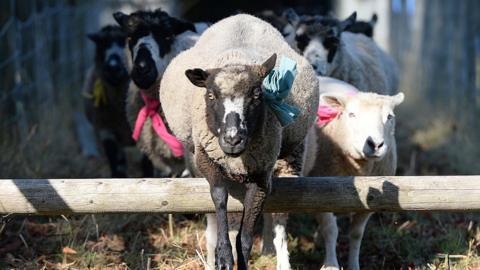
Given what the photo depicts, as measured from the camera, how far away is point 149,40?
21.6ft

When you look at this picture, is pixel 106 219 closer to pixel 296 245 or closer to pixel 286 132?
pixel 296 245

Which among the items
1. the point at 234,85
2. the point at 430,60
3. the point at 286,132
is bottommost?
the point at 430,60

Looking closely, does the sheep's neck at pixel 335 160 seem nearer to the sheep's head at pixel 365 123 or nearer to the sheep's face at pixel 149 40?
the sheep's head at pixel 365 123

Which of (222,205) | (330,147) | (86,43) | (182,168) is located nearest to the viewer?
(222,205)

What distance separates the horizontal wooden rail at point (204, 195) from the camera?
4590 millimetres

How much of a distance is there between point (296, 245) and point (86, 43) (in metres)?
8.89

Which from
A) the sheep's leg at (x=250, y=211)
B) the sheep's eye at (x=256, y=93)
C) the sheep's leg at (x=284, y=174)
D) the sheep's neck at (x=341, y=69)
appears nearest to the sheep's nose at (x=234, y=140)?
the sheep's eye at (x=256, y=93)

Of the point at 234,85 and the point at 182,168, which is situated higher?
the point at 234,85

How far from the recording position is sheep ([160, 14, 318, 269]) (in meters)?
3.99

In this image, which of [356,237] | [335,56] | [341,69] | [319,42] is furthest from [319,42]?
[356,237]

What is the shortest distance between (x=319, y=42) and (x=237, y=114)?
3.58 m

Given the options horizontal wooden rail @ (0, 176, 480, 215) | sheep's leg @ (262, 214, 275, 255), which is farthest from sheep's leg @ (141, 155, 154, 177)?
horizontal wooden rail @ (0, 176, 480, 215)

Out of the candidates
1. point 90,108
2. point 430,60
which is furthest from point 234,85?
point 430,60

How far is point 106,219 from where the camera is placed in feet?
20.4
